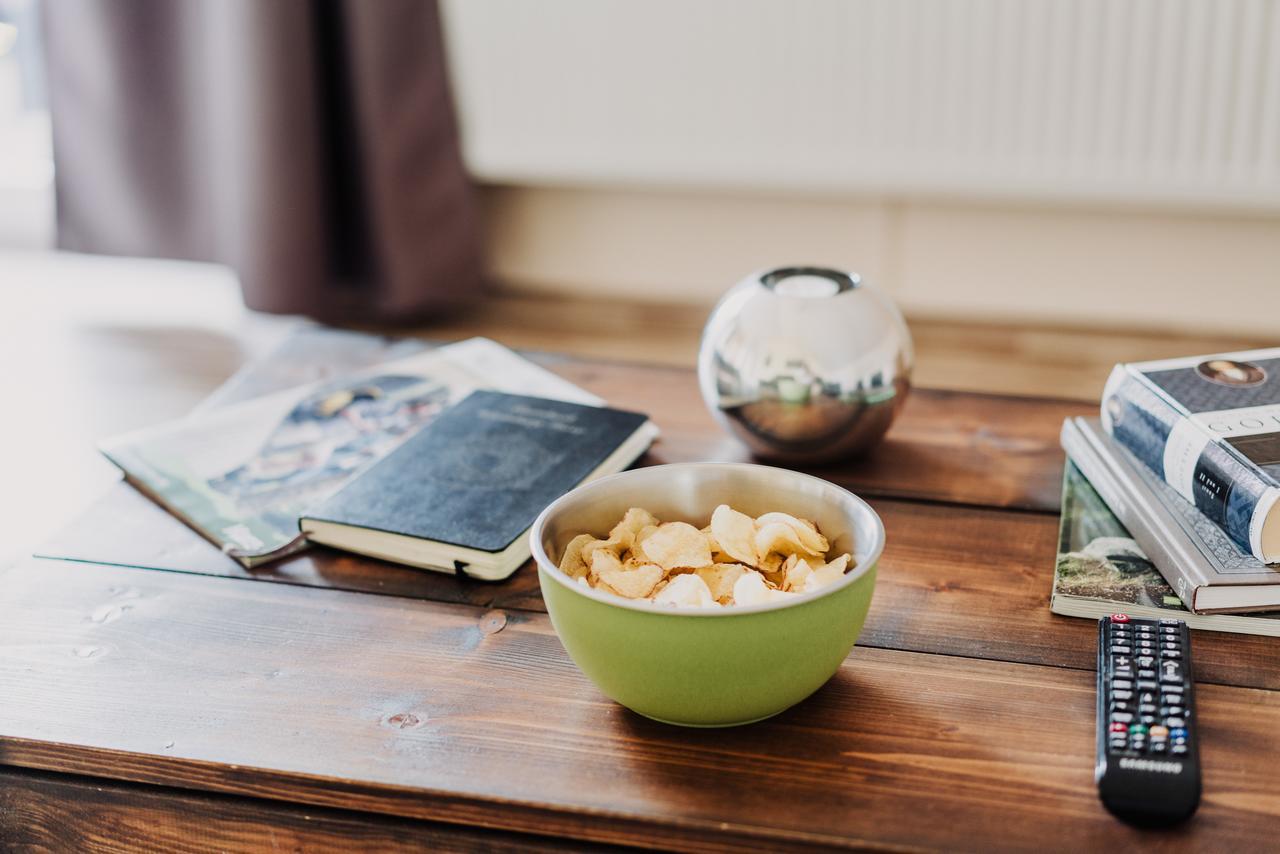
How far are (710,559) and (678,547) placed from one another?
0.06 ft

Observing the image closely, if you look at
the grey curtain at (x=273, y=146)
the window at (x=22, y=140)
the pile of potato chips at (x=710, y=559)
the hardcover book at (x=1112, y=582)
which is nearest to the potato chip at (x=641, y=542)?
the pile of potato chips at (x=710, y=559)

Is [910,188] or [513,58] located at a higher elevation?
[513,58]

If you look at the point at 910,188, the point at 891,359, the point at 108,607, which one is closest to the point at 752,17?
the point at 910,188

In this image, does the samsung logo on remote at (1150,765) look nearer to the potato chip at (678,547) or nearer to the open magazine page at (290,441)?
the potato chip at (678,547)

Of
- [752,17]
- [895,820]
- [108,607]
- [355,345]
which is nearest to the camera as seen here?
[895,820]

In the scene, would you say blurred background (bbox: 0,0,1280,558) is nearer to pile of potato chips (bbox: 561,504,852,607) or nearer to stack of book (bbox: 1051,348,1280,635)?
stack of book (bbox: 1051,348,1280,635)

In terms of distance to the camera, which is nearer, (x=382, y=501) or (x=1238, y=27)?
(x=382, y=501)

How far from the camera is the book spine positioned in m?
0.71

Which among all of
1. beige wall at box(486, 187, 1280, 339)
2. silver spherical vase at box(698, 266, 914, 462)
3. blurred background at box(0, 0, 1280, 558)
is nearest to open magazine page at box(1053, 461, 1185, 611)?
silver spherical vase at box(698, 266, 914, 462)

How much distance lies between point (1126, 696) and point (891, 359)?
0.34m

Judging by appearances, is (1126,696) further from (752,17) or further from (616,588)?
(752,17)

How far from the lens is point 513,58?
1858 millimetres

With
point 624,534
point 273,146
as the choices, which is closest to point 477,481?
point 624,534

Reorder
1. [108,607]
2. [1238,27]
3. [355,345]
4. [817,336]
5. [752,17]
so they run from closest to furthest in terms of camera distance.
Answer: [108,607]
[817,336]
[355,345]
[1238,27]
[752,17]
